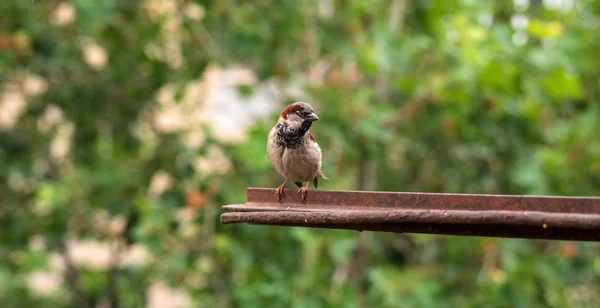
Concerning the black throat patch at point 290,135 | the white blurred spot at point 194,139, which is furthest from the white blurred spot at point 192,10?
the black throat patch at point 290,135

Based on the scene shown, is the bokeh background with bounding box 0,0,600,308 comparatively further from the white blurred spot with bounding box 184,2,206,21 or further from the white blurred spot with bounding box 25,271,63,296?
the white blurred spot with bounding box 25,271,63,296

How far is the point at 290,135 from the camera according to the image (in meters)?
2.61

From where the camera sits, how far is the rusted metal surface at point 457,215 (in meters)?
1.09

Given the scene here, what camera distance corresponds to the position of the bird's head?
8.00 feet

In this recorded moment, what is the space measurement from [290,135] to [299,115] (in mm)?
125

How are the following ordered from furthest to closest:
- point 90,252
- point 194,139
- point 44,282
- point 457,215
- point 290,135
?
point 44,282 → point 90,252 → point 194,139 → point 290,135 → point 457,215

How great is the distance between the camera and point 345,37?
4582mm

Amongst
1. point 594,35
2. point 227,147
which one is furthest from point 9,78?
point 594,35

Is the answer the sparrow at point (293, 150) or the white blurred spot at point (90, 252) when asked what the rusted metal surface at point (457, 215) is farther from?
the white blurred spot at point (90, 252)

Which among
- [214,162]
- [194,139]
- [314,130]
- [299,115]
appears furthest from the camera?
[194,139]

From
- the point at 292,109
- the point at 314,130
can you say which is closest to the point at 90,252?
the point at 314,130

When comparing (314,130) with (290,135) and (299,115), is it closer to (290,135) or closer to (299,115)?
(290,135)

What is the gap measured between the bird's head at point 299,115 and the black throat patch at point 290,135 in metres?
0.02

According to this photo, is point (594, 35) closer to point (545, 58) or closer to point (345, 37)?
point (545, 58)
